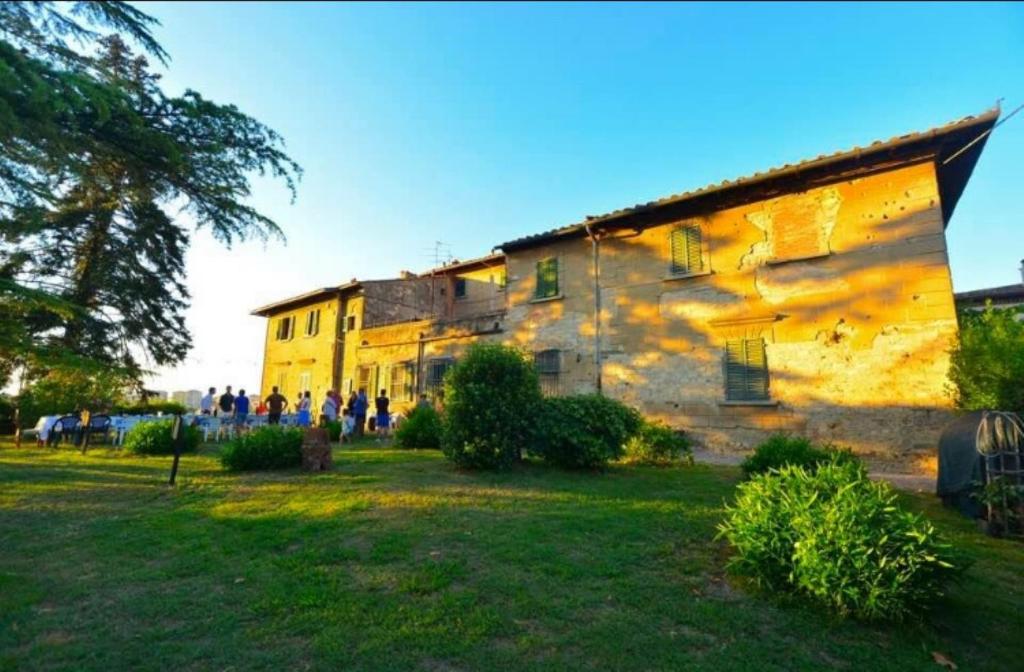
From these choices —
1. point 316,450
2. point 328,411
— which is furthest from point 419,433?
point 328,411

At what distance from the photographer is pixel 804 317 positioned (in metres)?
11.1

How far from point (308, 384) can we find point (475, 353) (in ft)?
61.5

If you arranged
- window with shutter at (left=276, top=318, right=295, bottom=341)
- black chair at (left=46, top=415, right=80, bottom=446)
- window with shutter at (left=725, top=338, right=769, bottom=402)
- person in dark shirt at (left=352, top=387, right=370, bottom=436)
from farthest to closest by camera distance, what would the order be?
window with shutter at (left=276, top=318, right=295, bottom=341)
person in dark shirt at (left=352, top=387, right=370, bottom=436)
black chair at (left=46, top=415, right=80, bottom=446)
window with shutter at (left=725, top=338, right=769, bottom=402)

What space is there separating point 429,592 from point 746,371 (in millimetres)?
10141

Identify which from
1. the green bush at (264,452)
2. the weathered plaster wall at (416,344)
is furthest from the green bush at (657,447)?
the weathered plaster wall at (416,344)

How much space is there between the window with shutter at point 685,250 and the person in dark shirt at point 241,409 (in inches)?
528

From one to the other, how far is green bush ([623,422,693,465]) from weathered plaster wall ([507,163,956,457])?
212 cm

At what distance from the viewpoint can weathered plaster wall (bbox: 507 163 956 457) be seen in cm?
993

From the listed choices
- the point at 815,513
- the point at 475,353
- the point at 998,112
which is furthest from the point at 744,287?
the point at 815,513

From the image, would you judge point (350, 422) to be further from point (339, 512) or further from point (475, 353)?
point (339, 512)

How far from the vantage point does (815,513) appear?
3.77m

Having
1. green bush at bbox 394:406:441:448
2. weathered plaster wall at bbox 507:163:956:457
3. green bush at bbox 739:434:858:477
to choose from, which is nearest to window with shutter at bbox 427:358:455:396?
green bush at bbox 394:406:441:448

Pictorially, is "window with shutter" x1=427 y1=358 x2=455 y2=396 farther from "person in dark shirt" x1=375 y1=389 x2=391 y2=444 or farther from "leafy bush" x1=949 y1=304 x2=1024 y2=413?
"leafy bush" x1=949 y1=304 x2=1024 y2=413

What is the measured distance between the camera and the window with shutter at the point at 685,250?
41.9 ft
